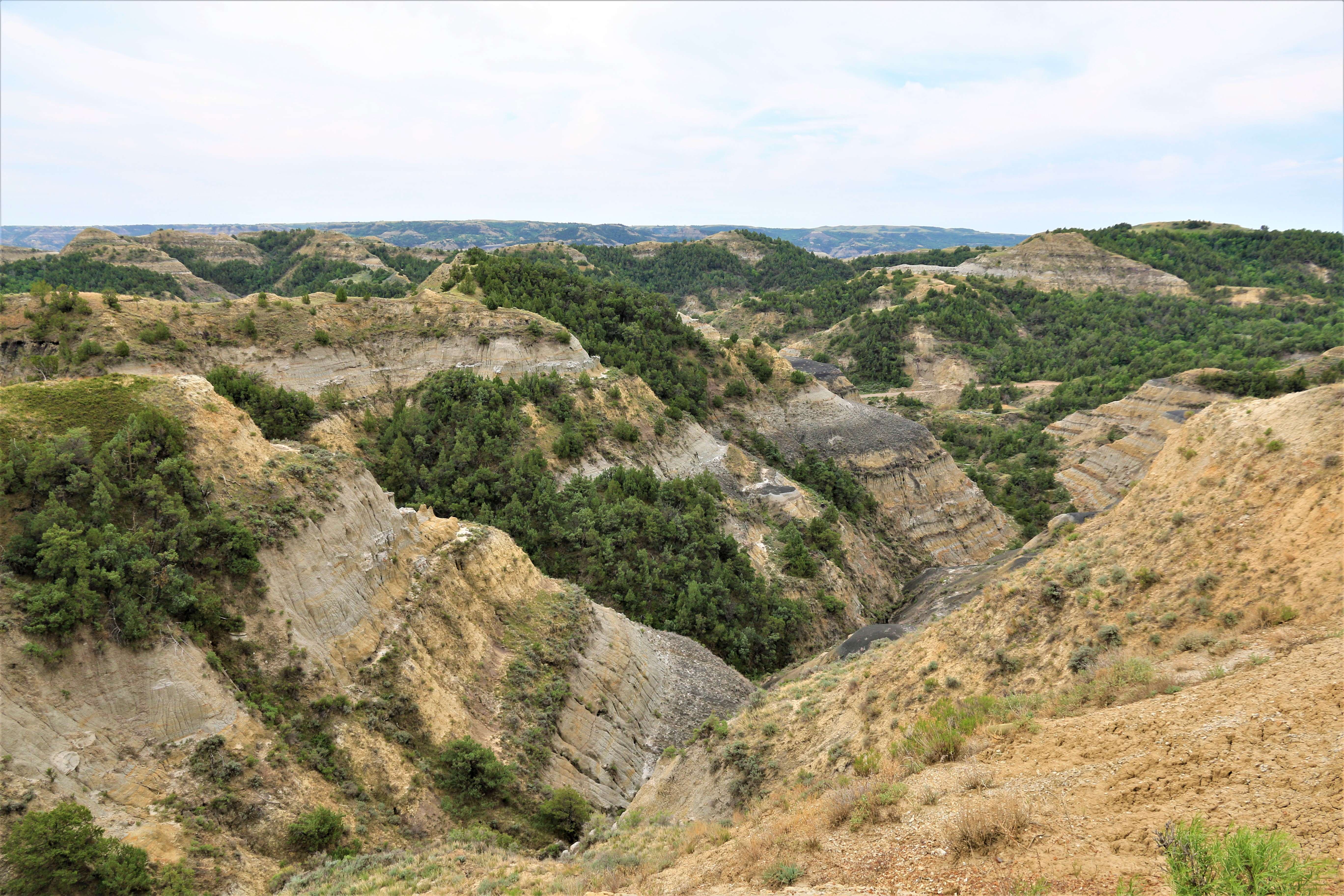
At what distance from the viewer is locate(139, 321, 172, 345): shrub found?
31.6m

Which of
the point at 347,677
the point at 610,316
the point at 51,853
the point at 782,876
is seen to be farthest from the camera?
the point at 610,316

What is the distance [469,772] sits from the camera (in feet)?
60.1

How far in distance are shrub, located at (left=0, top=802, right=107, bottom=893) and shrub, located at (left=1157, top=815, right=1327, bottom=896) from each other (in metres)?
17.4

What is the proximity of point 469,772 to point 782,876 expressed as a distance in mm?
12235

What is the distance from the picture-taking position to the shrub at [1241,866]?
5809mm

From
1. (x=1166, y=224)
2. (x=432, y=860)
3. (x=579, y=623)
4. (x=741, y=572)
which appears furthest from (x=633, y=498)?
(x=1166, y=224)

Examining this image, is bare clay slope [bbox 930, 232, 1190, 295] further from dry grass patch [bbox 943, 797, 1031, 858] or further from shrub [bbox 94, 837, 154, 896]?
shrub [bbox 94, 837, 154, 896]

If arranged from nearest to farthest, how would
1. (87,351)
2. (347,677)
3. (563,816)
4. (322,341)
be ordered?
(347,677)
(563,816)
(87,351)
(322,341)

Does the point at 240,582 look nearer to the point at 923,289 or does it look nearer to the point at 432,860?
the point at 432,860

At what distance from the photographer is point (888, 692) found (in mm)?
17281

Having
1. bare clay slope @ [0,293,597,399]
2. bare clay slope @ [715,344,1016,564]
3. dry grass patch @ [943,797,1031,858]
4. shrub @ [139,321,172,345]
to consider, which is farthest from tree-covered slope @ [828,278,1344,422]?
shrub @ [139,321,172,345]

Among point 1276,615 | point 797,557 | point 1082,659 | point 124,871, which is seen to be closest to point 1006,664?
point 1082,659

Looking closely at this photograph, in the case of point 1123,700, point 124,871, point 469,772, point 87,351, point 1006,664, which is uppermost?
point 87,351

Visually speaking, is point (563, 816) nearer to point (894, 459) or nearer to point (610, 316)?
point (894, 459)
